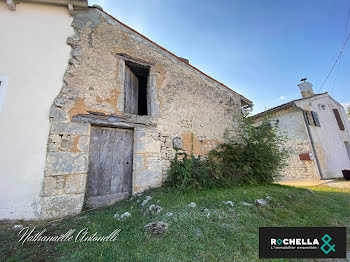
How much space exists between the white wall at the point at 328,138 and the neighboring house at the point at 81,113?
284 inches

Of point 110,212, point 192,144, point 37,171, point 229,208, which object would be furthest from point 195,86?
point 37,171

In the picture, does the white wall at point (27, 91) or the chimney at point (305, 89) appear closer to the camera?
the white wall at point (27, 91)

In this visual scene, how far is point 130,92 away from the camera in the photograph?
4.72m

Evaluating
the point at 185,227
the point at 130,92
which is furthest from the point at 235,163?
the point at 130,92

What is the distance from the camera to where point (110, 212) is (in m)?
2.99

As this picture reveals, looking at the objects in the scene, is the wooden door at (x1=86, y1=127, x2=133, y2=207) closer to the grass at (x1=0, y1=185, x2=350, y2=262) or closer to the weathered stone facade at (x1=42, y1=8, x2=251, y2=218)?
the weathered stone facade at (x1=42, y1=8, x2=251, y2=218)

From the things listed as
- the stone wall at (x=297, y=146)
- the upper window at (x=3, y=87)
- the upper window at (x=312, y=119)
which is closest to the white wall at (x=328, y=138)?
the upper window at (x=312, y=119)

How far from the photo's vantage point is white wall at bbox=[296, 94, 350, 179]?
8133mm

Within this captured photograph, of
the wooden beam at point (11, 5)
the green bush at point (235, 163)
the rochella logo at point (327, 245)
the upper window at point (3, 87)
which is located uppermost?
the wooden beam at point (11, 5)

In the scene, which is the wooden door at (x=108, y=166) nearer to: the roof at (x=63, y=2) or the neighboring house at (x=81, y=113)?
the neighboring house at (x=81, y=113)

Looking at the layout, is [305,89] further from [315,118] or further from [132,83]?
[132,83]

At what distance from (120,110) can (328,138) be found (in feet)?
40.2

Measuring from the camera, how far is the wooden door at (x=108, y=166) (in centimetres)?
348

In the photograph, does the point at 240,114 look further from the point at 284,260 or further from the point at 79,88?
the point at 79,88
